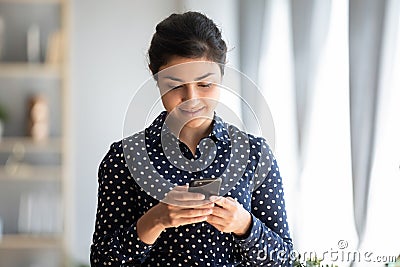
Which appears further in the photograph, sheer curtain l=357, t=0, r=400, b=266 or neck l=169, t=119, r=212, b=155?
sheer curtain l=357, t=0, r=400, b=266

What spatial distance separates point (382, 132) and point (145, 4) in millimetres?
1831

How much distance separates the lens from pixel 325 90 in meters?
2.26

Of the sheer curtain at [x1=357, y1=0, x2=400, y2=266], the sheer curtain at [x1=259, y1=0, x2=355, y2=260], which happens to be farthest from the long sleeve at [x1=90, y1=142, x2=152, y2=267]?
the sheer curtain at [x1=259, y1=0, x2=355, y2=260]

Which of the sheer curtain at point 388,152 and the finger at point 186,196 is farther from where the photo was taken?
the sheer curtain at point 388,152

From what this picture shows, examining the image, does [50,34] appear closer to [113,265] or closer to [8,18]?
[8,18]

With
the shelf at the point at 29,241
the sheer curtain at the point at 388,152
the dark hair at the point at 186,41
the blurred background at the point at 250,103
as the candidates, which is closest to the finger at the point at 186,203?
the dark hair at the point at 186,41

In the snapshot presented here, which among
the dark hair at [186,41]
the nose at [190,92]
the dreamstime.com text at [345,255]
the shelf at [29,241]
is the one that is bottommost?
the shelf at [29,241]

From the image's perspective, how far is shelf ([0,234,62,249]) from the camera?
332 cm

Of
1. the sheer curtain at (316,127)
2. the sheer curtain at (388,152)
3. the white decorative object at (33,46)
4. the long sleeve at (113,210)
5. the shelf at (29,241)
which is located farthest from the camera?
the white decorative object at (33,46)

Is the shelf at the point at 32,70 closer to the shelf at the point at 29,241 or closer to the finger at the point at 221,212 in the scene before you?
the shelf at the point at 29,241

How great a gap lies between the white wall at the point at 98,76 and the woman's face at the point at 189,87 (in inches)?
89.2

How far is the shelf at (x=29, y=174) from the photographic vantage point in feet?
11.1

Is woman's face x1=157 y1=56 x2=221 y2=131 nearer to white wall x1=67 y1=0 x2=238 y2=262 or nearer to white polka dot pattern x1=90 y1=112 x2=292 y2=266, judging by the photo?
white polka dot pattern x1=90 y1=112 x2=292 y2=266

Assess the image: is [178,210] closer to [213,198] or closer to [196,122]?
[213,198]
